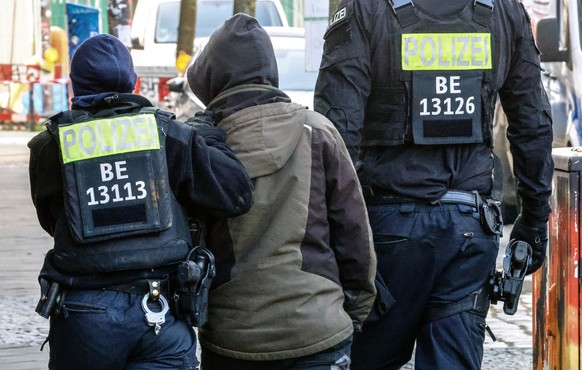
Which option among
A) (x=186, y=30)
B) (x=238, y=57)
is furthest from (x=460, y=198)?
(x=186, y=30)

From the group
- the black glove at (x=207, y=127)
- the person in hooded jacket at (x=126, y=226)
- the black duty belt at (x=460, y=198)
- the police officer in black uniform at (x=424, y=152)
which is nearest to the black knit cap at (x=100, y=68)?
the person in hooded jacket at (x=126, y=226)

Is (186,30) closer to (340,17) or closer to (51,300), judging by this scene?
(340,17)

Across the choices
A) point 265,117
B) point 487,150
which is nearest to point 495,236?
point 487,150

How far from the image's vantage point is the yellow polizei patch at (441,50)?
414cm

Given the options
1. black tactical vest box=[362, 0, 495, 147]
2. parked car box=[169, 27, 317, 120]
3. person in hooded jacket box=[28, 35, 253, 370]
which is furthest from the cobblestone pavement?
person in hooded jacket box=[28, 35, 253, 370]

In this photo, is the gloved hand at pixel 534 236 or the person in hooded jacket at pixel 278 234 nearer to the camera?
the person in hooded jacket at pixel 278 234

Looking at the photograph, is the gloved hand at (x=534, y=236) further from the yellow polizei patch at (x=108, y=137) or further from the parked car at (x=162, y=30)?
the parked car at (x=162, y=30)

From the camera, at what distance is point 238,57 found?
375cm

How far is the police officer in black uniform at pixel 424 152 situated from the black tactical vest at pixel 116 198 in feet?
2.29

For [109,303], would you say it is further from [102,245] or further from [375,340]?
[375,340]

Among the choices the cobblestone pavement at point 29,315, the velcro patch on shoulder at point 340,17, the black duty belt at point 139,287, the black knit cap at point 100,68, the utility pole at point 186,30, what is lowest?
the cobblestone pavement at point 29,315

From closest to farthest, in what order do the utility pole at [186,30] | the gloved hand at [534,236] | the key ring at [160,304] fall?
the key ring at [160,304] < the gloved hand at [534,236] < the utility pole at [186,30]

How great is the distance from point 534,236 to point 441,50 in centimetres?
74

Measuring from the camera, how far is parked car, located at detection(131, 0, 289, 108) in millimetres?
18219
